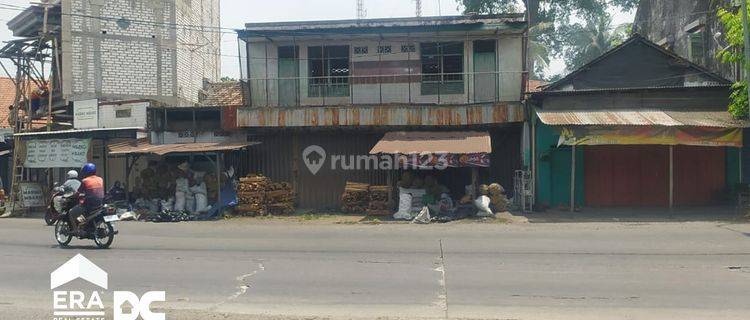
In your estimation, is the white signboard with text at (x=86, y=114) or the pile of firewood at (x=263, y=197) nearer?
the pile of firewood at (x=263, y=197)

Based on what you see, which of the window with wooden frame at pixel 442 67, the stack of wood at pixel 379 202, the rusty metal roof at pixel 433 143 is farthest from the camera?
the window with wooden frame at pixel 442 67

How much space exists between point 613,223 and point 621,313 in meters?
9.84

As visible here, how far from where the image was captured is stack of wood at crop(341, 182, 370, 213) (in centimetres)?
1883

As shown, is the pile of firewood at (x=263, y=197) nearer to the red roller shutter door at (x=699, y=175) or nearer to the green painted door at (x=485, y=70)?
the green painted door at (x=485, y=70)

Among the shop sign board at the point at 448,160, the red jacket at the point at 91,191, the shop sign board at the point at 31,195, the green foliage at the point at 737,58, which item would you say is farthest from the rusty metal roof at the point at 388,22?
the red jacket at the point at 91,191

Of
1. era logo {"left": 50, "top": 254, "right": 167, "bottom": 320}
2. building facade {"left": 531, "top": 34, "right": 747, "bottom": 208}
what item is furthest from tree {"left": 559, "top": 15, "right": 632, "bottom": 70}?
era logo {"left": 50, "top": 254, "right": 167, "bottom": 320}

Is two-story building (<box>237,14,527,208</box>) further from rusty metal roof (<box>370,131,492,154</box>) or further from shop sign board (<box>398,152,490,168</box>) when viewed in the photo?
shop sign board (<box>398,152,490,168</box>)

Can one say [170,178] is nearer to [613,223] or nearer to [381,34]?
[381,34]

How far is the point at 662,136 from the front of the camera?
1625 centimetres

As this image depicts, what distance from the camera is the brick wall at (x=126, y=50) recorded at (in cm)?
2206

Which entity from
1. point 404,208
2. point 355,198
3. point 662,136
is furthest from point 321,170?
point 662,136

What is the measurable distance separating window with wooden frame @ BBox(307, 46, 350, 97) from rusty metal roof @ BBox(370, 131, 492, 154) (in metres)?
2.57

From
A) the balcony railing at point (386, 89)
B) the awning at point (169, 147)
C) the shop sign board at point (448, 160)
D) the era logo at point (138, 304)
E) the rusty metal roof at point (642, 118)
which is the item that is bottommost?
the era logo at point (138, 304)

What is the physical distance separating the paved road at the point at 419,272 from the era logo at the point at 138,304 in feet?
0.59
